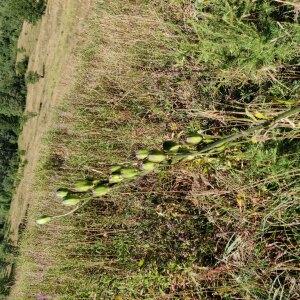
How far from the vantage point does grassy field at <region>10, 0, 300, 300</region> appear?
2172mm

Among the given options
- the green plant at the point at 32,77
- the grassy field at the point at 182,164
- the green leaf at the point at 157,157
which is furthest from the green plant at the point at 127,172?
the green plant at the point at 32,77

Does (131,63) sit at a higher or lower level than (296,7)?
lower

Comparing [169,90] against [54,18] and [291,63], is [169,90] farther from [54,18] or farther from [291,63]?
[54,18]

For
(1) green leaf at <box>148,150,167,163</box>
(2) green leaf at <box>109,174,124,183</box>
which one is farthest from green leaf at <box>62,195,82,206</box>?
(1) green leaf at <box>148,150,167,163</box>

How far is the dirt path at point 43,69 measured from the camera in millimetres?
6691

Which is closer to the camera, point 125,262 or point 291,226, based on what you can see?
point 291,226

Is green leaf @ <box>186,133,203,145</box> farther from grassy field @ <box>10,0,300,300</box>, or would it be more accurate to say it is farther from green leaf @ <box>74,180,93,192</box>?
green leaf @ <box>74,180,93,192</box>

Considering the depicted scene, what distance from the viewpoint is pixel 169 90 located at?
3.21 meters

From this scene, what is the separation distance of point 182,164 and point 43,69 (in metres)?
6.81

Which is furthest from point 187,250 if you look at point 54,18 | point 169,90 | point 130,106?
point 54,18

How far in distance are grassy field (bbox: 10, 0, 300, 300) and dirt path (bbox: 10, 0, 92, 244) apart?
247cm

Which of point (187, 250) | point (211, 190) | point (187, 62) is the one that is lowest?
point (187, 250)

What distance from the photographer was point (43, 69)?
8.80 meters

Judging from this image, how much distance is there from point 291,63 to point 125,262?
5.61 feet
